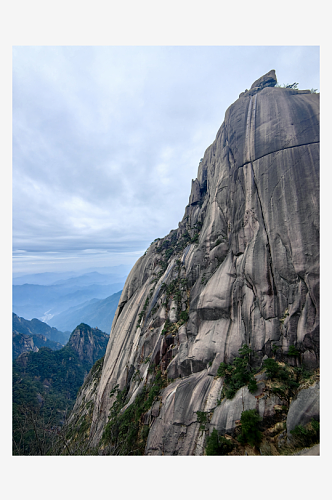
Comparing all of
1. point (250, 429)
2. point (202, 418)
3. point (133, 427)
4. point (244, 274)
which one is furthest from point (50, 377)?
point (244, 274)

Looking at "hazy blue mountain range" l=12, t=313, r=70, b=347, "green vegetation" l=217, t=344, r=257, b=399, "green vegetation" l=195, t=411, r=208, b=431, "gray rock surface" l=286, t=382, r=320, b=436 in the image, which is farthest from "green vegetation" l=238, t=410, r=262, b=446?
"hazy blue mountain range" l=12, t=313, r=70, b=347

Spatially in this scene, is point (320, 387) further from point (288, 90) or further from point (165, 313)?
point (288, 90)

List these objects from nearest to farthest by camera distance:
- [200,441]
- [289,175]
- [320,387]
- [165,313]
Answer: [320,387] < [200,441] < [289,175] < [165,313]

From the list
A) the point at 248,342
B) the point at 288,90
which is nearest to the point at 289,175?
the point at 288,90

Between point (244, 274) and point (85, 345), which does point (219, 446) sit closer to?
point (244, 274)

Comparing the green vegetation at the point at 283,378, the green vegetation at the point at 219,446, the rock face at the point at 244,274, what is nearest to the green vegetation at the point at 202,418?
the rock face at the point at 244,274

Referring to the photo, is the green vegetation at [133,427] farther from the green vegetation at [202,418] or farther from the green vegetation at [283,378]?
the green vegetation at [283,378]

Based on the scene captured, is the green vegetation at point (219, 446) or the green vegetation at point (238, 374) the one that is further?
the green vegetation at point (238, 374)
